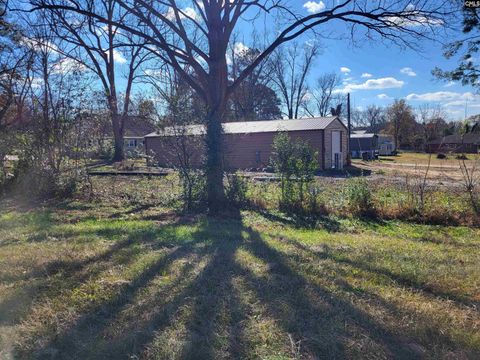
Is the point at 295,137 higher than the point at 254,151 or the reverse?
higher

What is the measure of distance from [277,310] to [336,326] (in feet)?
1.74

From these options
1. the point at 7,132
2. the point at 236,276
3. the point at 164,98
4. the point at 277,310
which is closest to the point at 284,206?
the point at 164,98

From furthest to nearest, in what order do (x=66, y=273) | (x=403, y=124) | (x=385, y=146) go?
(x=403, y=124), (x=385, y=146), (x=66, y=273)

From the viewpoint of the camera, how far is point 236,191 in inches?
404

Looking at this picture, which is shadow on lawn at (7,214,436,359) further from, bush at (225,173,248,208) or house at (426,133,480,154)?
house at (426,133,480,154)

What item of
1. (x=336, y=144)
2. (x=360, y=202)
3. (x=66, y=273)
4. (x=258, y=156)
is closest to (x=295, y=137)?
(x=258, y=156)

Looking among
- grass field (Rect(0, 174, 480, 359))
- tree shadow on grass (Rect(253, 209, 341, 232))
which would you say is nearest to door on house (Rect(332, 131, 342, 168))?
tree shadow on grass (Rect(253, 209, 341, 232))

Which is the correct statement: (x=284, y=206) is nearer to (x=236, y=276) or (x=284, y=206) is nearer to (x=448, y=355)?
(x=236, y=276)

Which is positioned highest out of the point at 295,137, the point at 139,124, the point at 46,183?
the point at 139,124

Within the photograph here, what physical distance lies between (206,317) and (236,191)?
7.13 m

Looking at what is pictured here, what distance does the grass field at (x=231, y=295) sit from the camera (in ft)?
9.06

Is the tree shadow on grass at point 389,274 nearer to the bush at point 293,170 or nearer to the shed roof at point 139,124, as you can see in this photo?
the bush at point 293,170

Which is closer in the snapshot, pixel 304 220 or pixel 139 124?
pixel 304 220

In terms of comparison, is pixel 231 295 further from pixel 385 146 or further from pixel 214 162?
pixel 385 146
